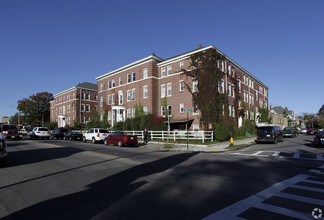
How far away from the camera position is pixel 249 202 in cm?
502

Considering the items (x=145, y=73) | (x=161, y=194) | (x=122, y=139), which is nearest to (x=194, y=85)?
(x=145, y=73)

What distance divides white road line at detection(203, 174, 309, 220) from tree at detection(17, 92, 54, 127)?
277ft

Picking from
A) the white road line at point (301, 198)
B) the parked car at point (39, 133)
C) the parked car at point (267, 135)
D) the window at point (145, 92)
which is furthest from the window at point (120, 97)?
the white road line at point (301, 198)

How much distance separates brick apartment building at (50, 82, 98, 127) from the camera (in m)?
58.9

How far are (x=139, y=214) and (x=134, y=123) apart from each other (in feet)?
96.2

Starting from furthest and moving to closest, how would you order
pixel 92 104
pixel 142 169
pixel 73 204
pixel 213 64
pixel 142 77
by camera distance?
pixel 92 104
pixel 142 77
pixel 213 64
pixel 142 169
pixel 73 204

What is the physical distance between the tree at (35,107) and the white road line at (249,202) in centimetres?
8435

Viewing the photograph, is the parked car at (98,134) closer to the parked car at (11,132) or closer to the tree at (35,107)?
the parked car at (11,132)

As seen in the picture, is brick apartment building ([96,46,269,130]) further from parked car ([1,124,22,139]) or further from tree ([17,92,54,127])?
tree ([17,92,54,127])

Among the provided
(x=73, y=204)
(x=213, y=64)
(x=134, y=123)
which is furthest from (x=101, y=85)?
(x=73, y=204)

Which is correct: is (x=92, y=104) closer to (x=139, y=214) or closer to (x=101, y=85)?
(x=101, y=85)

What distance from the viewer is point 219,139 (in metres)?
22.7

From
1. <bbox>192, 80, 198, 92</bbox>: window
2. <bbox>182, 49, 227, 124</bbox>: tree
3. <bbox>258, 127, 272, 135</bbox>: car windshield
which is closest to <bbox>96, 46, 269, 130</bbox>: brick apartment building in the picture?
<bbox>192, 80, 198, 92</bbox>: window

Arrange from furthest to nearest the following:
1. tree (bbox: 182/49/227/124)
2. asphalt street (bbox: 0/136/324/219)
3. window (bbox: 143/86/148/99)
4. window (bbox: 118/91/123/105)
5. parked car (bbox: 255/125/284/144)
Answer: window (bbox: 118/91/123/105) → window (bbox: 143/86/148/99) → tree (bbox: 182/49/227/124) → parked car (bbox: 255/125/284/144) → asphalt street (bbox: 0/136/324/219)
